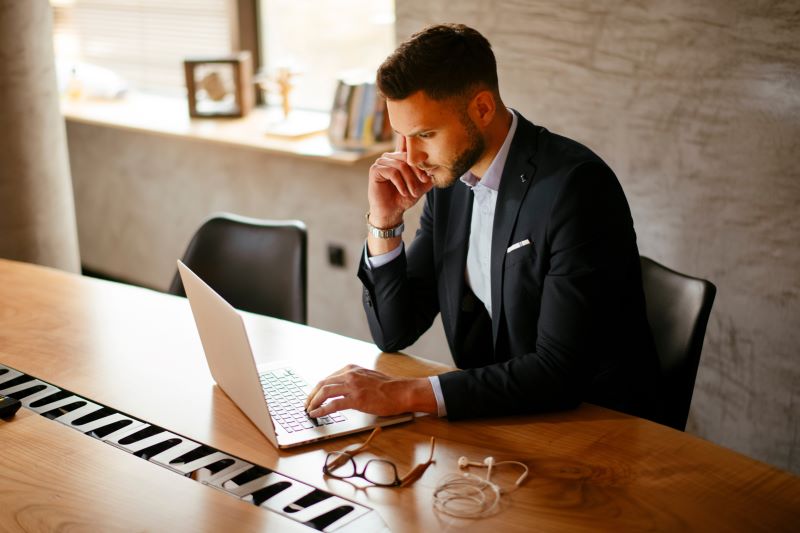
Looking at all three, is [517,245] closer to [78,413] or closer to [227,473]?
[227,473]

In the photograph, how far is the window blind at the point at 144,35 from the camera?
4.20 metres

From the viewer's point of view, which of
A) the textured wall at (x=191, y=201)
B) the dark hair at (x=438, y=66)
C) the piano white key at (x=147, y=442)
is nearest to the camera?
the piano white key at (x=147, y=442)

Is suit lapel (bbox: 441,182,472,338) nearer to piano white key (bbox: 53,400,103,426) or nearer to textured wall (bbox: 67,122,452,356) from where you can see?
piano white key (bbox: 53,400,103,426)

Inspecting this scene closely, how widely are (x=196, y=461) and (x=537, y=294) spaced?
759 millimetres

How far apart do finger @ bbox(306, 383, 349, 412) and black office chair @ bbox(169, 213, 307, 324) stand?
80cm

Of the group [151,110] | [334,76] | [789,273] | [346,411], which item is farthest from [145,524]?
[151,110]

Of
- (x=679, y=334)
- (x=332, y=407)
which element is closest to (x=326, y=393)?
(x=332, y=407)

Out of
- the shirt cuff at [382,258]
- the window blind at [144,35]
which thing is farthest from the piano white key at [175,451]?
the window blind at [144,35]

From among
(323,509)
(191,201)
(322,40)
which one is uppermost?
(322,40)

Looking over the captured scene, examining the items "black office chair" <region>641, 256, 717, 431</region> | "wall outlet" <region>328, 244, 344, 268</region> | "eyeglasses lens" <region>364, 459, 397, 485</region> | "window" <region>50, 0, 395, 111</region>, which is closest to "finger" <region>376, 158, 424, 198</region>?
"black office chair" <region>641, 256, 717, 431</region>

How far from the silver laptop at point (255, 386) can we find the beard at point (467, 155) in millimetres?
509

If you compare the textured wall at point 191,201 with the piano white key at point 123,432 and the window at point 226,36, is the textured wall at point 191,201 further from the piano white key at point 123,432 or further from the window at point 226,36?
the piano white key at point 123,432

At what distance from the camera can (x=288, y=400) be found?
1.72 m

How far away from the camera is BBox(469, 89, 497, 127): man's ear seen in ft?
6.15
